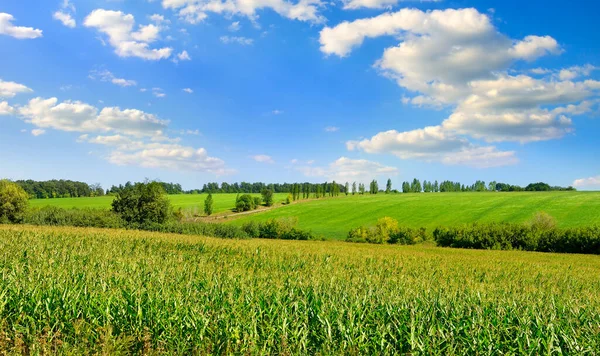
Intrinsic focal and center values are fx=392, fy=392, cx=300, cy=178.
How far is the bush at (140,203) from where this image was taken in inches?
2105

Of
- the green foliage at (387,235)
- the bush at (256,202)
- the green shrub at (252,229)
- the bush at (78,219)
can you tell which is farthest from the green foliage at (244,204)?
the bush at (78,219)

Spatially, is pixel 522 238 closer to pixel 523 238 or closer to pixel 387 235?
pixel 523 238

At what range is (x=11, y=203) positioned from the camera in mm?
56031

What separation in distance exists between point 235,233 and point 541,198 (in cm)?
9478

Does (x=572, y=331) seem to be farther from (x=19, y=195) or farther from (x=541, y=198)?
(x=541, y=198)

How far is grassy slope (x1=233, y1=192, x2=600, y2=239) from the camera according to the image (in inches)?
3391

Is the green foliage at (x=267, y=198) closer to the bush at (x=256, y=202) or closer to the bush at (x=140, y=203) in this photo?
the bush at (x=256, y=202)

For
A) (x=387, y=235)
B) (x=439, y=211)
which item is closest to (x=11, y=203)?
(x=387, y=235)

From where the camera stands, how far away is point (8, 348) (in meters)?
6.30

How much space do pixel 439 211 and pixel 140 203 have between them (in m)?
74.2

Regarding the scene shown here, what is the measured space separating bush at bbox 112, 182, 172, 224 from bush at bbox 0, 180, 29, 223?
13827 mm

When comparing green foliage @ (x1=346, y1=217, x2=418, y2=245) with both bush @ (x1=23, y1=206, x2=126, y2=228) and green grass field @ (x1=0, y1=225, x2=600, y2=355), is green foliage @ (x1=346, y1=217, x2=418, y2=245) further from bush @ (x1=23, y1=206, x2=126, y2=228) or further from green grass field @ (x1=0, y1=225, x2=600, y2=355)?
green grass field @ (x1=0, y1=225, x2=600, y2=355)

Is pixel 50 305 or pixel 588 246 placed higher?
pixel 50 305

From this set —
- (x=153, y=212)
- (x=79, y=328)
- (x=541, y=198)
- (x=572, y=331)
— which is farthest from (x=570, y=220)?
(x=79, y=328)
